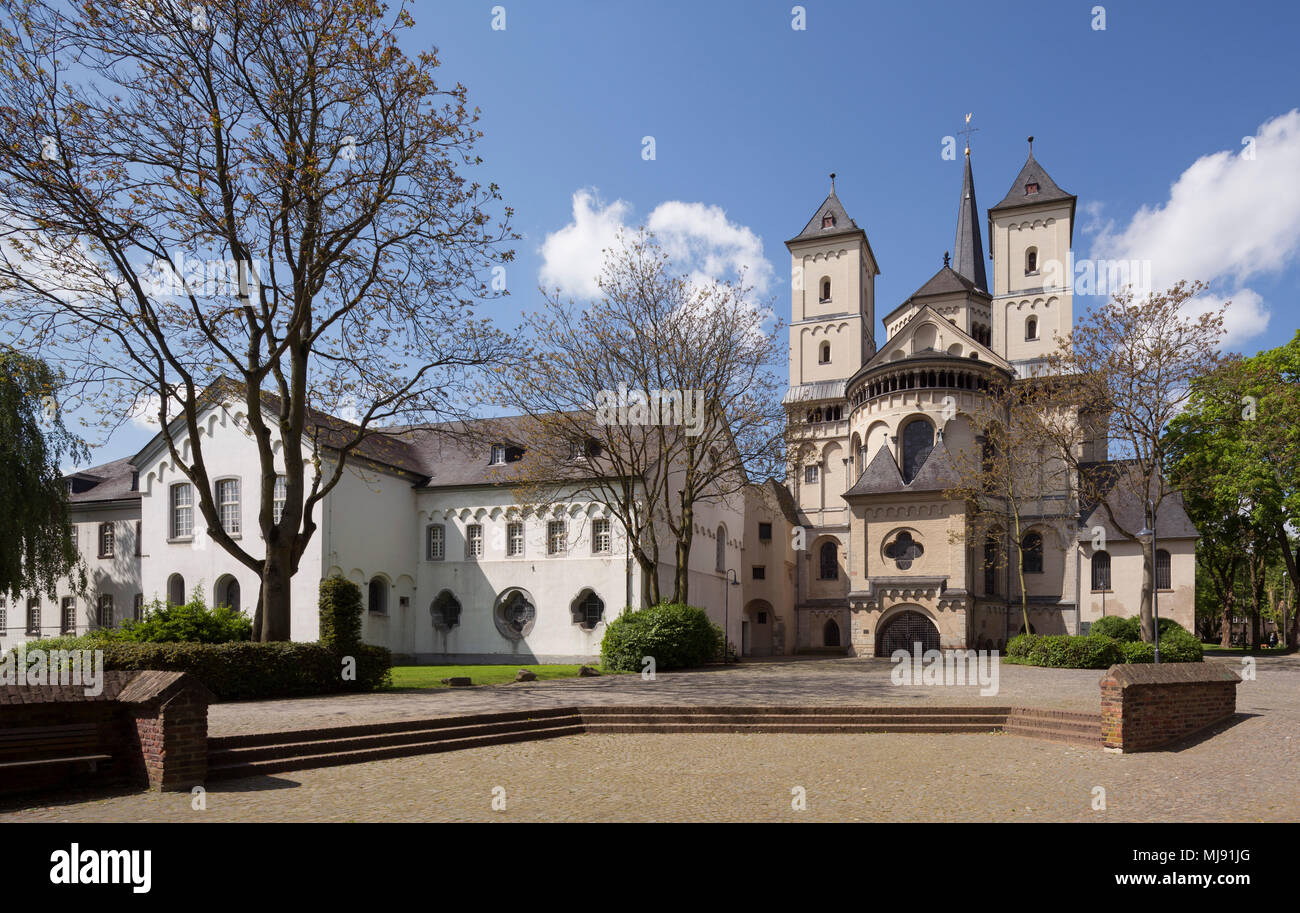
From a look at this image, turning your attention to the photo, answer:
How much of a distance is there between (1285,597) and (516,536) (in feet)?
188

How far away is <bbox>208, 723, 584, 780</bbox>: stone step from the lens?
464 inches

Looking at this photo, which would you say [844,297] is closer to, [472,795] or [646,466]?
[646,466]

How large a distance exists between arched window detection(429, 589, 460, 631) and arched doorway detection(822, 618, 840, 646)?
73.5 ft

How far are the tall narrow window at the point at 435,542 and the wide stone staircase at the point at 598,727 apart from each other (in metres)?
24.0

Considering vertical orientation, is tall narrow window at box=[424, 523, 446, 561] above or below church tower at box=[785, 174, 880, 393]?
below

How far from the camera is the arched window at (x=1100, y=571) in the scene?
43469mm

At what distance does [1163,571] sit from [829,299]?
27.3 metres

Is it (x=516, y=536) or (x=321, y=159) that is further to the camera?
(x=516, y=536)

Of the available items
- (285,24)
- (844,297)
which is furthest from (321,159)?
(844,297)

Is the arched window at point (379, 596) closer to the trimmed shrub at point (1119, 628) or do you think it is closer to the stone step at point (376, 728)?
the stone step at point (376, 728)

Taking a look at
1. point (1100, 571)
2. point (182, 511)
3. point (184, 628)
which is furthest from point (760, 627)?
point (184, 628)

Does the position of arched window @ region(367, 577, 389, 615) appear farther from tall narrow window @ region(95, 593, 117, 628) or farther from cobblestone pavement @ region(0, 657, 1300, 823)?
cobblestone pavement @ region(0, 657, 1300, 823)

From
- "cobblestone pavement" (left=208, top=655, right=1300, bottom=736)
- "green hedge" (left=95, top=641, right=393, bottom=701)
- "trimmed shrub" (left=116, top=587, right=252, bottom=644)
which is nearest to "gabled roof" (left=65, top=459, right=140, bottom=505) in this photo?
"trimmed shrub" (left=116, top=587, right=252, bottom=644)

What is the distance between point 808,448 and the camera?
31.7 meters
